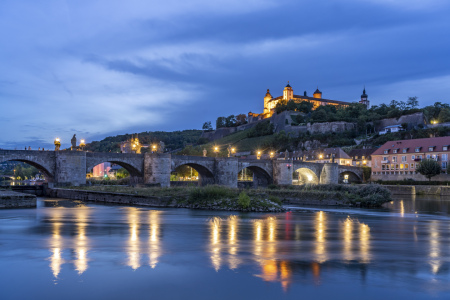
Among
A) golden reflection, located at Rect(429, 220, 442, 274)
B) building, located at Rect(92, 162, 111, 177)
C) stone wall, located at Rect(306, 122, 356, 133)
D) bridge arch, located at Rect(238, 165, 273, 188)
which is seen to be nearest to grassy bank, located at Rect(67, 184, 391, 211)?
golden reflection, located at Rect(429, 220, 442, 274)

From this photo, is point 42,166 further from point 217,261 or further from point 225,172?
point 217,261

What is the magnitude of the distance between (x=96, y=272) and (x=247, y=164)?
150 ft

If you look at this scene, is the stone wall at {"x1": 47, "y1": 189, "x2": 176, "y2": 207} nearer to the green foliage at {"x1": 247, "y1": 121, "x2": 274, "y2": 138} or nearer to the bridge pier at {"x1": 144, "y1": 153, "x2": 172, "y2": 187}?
the bridge pier at {"x1": 144, "y1": 153, "x2": 172, "y2": 187}

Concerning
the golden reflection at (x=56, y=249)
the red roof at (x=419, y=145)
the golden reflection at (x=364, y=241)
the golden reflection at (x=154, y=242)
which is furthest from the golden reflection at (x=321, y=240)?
the red roof at (x=419, y=145)

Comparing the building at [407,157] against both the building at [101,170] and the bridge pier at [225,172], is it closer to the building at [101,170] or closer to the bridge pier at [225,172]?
the bridge pier at [225,172]

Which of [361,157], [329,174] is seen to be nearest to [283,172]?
[329,174]

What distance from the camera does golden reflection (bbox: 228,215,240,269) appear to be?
11961 millimetres

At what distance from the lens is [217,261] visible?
39.9 feet

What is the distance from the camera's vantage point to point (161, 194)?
32750mm

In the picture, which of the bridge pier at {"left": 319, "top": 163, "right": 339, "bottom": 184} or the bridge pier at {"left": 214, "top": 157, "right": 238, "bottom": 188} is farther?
the bridge pier at {"left": 319, "top": 163, "right": 339, "bottom": 184}

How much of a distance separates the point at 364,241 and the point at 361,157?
7681 centimetres

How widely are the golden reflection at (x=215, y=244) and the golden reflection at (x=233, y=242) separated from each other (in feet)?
1.23

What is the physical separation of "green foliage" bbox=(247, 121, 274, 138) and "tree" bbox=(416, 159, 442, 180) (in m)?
67.2

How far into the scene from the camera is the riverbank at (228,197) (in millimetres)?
28953
